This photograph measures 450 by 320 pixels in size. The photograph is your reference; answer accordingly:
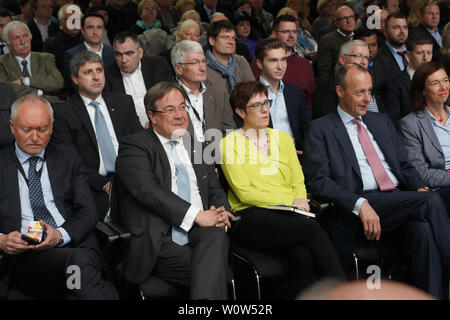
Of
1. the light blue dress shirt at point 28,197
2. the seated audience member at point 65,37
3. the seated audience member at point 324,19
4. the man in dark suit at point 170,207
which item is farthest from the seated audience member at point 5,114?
the seated audience member at point 324,19

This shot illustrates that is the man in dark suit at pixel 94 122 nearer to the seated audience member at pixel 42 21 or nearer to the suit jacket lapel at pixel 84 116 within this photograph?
the suit jacket lapel at pixel 84 116

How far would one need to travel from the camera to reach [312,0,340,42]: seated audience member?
7457mm

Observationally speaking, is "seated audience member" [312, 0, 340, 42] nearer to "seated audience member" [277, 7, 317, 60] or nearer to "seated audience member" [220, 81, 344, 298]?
"seated audience member" [277, 7, 317, 60]

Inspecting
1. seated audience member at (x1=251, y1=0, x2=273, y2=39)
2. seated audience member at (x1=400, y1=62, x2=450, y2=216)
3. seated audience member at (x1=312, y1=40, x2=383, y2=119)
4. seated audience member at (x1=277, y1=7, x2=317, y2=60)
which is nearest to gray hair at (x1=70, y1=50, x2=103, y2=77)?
seated audience member at (x1=312, y1=40, x2=383, y2=119)

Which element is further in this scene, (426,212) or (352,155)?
(352,155)

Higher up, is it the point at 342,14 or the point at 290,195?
the point at 342,14

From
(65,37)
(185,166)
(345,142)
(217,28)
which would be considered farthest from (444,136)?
(65,37)

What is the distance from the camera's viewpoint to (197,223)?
311 centimetres

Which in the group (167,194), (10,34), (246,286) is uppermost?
(10,34)

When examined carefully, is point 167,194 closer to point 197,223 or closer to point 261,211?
point 197,223

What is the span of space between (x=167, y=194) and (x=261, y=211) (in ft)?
1.99

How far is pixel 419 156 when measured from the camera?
156 inches

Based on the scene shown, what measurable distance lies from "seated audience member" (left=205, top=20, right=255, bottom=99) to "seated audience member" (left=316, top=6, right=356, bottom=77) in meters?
0.98

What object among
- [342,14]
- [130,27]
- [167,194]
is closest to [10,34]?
[130,27]
